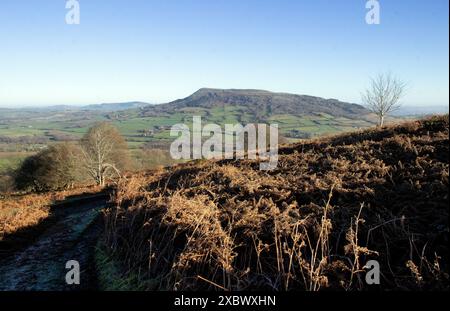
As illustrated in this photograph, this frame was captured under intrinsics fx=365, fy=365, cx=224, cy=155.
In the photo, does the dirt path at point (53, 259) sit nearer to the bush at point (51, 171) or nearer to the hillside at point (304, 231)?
the hillside at point (304, 231)

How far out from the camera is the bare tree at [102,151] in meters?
41.8

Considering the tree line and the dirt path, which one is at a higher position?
the dirt path

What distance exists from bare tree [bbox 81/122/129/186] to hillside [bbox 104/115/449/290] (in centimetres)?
3316

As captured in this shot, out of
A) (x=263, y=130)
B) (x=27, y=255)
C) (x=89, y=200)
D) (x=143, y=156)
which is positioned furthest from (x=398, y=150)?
(x=143, y=156)

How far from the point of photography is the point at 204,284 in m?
6.04

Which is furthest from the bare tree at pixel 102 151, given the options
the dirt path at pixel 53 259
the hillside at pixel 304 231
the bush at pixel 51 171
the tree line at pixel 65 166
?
the hillside at pixel 304 231

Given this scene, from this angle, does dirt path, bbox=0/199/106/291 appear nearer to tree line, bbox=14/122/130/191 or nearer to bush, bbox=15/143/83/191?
tree line, bbox=14/122/130/191

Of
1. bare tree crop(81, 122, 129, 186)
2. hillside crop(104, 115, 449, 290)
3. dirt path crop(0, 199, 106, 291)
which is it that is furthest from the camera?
bare tree crop(81, 122, 129, 186)

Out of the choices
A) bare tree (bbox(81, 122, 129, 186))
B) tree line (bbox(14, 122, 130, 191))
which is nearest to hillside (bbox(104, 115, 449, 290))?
tree line (bbox(14, 122, 130, 191))

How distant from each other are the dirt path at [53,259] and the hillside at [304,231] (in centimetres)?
91

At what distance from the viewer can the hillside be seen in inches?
216
